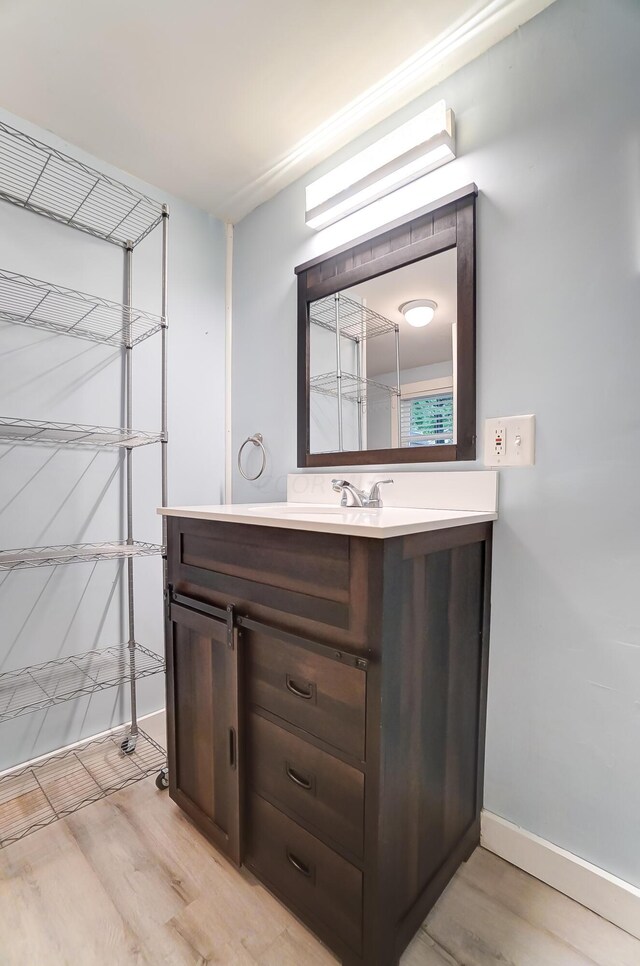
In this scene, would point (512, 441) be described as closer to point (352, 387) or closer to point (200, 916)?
point (352, 387)

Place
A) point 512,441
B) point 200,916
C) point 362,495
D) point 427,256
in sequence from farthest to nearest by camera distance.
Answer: point 362,495 → point 427,256 → point 512,441 → point 200,916

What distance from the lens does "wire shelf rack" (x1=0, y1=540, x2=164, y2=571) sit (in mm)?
1334

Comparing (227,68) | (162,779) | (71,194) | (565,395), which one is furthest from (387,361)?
(162,779)

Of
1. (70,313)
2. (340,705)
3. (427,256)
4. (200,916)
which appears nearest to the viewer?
(340,705)

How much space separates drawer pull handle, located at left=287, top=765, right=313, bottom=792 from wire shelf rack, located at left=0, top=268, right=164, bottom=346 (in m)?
1.49

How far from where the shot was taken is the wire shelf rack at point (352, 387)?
1.51 meters

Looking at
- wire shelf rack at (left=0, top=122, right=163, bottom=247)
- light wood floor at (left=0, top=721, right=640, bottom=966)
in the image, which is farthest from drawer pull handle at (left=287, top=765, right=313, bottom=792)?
wire shelf rack at (left=0, top=122, right=163, bottom=247)

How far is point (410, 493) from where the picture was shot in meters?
1.38

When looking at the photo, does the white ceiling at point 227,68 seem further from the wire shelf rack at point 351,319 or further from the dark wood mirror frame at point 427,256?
the wire shelf rack at point 351,319

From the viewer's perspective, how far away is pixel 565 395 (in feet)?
3.63

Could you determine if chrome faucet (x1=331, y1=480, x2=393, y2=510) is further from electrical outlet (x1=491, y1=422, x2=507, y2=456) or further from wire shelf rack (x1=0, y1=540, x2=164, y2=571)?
wire shelf rack (x1=0, y1=540, x2=164, y2=571)

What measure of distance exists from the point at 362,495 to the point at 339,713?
2.34ft

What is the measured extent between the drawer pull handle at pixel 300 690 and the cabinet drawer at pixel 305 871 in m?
0.30

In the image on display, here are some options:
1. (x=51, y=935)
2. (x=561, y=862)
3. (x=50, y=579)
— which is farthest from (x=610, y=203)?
(x=51, y=935)
